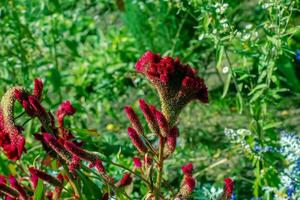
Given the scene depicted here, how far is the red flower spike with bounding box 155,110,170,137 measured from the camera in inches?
68.9

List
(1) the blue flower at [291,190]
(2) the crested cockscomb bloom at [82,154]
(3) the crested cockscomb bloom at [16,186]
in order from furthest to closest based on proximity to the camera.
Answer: (1) the blue flower at [291,190], (3) the crested cockscomb bloom at [16,186], (2) the crested cockscomb bloom at [82,154]

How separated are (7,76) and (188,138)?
41.6 inches

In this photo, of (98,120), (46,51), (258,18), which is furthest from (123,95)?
(258,18)

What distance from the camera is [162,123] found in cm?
176

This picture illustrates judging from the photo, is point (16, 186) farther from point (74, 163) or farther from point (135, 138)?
point (135, 138)

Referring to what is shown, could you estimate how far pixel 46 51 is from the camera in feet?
15.8

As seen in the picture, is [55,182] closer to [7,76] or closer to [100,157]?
[100,157]

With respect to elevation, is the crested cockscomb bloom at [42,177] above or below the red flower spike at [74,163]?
below

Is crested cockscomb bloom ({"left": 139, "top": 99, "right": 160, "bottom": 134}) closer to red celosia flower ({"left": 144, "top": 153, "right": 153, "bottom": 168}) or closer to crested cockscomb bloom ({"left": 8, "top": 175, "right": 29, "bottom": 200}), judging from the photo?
red celosia flower ({"left": 144, "top": 153, "right": 153, "bottom": 168})

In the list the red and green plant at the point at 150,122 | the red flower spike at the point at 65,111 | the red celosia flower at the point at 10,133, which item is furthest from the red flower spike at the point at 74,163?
the red flower spike at the point at 65,111

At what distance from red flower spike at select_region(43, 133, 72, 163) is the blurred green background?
101 cm

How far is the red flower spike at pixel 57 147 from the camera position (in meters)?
1.74

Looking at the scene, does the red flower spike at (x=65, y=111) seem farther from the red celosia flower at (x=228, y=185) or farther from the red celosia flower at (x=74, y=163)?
the red celosia flower at (x=228, y=185)

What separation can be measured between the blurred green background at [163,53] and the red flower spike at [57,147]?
1.01 meters
